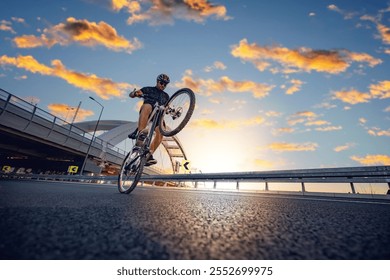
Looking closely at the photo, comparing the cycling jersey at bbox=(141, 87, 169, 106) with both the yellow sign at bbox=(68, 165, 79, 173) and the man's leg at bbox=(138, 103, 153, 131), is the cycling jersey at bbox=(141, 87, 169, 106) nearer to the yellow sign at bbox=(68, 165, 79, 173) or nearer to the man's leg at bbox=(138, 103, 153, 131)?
the man's leg at bbox=(138, 103, 153, 131)

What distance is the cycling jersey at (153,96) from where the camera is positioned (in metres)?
5.97

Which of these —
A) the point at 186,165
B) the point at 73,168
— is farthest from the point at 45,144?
the point at 186,165

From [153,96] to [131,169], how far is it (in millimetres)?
2161

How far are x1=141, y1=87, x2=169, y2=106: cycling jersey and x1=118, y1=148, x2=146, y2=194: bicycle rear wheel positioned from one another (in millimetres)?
1464

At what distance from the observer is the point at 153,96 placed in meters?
6.02

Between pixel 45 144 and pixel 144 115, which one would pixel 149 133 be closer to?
pixel 144 115

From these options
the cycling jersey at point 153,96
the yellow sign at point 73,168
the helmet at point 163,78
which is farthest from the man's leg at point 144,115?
the yellow sign at point 73,168

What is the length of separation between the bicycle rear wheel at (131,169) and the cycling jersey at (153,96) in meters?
1.46

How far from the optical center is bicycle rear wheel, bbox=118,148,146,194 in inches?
207

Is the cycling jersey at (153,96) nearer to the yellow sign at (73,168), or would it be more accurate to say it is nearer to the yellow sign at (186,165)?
the yellow sign at (186,165)

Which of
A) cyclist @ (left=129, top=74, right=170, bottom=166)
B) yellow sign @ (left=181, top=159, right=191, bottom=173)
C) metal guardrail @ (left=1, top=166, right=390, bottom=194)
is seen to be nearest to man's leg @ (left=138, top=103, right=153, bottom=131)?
cyclist @ (left=129, top=74, right=170, bottom=166)
